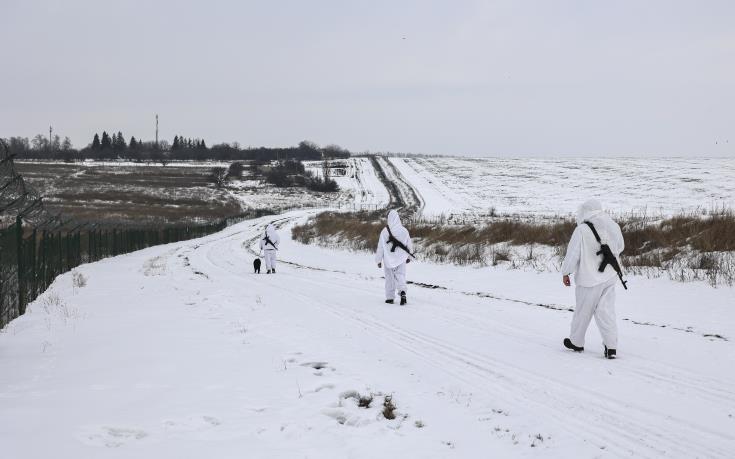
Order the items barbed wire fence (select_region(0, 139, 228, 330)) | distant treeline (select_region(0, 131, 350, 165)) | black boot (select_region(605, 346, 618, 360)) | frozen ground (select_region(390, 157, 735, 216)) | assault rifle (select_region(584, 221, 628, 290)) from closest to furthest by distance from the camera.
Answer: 1. black boot (select_region(605, 346, 618, 360))
2. assault rifle (select_region(584, 221, 628, 290))
3. barbed wire fence (select_region(0, 139, 228, 330))
4. frozen ground (select_region(390, 157, 735, 216))
5. distant treeline (select_region(0, 131, 350, 165))

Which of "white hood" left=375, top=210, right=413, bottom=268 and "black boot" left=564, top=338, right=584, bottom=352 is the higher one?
"white hood" left=375, top=210, right=413, bottom=268

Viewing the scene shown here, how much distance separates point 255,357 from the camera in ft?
25.5

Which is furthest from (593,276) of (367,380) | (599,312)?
(367,380)

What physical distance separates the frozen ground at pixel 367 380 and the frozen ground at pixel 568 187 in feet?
104

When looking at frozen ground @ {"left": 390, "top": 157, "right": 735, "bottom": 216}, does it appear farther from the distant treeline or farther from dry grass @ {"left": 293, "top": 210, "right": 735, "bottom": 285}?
the distant treeline

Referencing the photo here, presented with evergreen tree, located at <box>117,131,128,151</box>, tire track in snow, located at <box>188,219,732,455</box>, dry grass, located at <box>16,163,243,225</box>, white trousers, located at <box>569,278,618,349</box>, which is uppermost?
evergreen tree, located at <box>117,131,128,151</box>

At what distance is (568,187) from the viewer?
73.7m

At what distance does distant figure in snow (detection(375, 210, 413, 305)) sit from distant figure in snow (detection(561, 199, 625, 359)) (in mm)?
5083

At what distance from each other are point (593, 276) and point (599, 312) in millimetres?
499

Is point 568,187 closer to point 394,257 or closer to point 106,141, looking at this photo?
point 394,257

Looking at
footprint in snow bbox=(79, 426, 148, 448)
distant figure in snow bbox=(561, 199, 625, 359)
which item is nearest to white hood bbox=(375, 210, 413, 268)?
distant figure in snow bbox=(561, 199, 625, 359)

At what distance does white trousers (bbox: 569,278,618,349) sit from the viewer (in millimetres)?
7680

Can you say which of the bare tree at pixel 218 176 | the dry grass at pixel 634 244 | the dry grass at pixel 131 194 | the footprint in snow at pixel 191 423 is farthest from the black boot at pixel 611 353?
the bare tree at pixel 218 176

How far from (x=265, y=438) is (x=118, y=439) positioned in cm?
124
